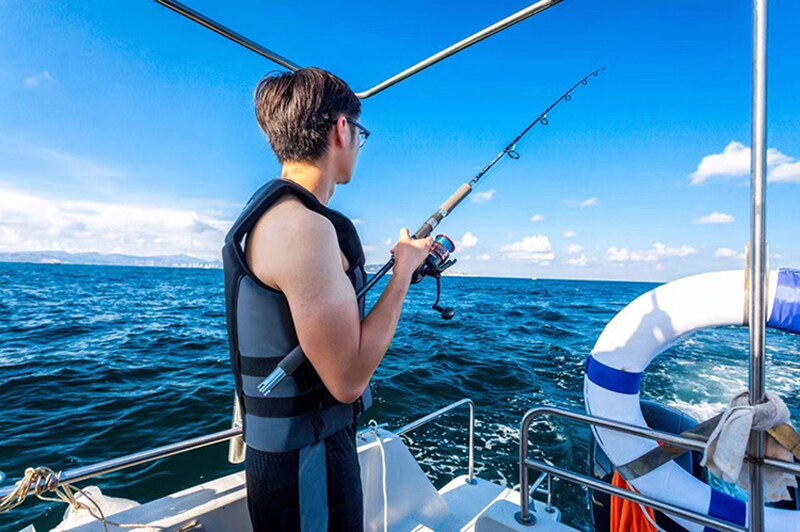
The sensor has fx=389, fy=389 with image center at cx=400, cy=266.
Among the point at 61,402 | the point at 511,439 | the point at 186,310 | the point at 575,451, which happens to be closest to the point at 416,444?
the point at 511,439

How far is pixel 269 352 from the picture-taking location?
41.3 inches

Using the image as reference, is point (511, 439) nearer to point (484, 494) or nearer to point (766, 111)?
point (484, 494)

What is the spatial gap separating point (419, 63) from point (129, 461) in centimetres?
213

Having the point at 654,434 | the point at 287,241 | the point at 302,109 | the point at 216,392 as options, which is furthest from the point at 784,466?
the point at 216,392

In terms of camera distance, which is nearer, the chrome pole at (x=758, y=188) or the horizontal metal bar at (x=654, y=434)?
the chrome pole at (x=758, y=188)

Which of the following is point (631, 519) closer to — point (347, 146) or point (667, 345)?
point (667, 345)

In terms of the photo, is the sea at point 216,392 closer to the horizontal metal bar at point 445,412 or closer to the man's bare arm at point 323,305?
the horizontal metal bar at point 445,412

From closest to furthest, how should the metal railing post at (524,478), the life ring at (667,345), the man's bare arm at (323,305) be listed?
the man's bare arm at (323,305)
the metal railing post at (524,478)
the life ring at (667,345)

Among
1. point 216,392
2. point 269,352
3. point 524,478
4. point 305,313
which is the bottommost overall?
point 216,392

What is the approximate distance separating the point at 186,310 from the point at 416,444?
604 inches

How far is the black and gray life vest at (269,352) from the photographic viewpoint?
40.1 inches

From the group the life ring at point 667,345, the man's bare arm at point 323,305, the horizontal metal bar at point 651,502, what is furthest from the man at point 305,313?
the life ring at point 667,345

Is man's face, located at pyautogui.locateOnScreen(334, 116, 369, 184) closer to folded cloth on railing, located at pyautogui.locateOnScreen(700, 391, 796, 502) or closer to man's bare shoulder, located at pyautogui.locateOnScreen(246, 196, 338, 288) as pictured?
man's bare shoulder, located at pyautogui.locateOnScreen(246, 196, 338, 288)

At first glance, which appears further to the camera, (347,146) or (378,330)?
(347,146)
